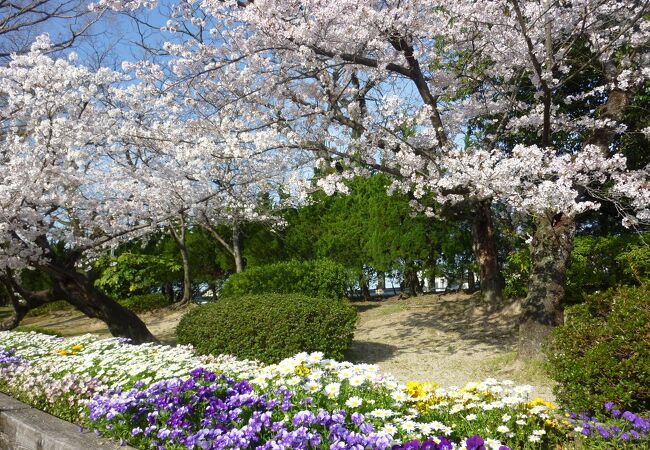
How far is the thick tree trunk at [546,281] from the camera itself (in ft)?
21.6

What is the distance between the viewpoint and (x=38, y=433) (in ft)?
12.9

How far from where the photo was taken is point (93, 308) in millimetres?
8234

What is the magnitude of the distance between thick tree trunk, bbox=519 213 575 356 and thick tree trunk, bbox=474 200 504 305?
2011 millimetres

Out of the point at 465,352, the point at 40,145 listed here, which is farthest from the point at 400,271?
the point at 40,145

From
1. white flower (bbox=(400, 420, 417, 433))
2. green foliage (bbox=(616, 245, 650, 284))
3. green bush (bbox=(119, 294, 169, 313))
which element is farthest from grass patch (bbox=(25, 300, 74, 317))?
white flower (bbox=(400, 420, 417, 433))

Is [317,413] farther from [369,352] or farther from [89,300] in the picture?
[89,300]

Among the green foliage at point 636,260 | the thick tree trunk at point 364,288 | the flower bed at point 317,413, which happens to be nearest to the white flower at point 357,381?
the flower bed at point 317,413

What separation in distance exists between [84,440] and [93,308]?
5.02 meters

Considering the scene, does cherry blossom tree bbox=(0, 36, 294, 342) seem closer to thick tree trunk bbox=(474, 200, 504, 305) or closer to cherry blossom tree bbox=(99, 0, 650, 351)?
cherry blossom tree bbox=(99, 0, 650, 351)

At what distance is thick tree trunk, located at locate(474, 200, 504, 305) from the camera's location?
30.9ft

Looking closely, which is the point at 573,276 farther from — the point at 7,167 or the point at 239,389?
the point at 7,167

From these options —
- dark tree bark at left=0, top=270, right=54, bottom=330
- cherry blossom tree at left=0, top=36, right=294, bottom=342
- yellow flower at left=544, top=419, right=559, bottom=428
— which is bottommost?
yellow flower at left=544, top=419, right=559, bottom=428

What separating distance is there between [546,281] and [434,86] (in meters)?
3.29

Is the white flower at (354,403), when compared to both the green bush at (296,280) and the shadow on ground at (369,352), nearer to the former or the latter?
the shadow on ground at (369,352)
